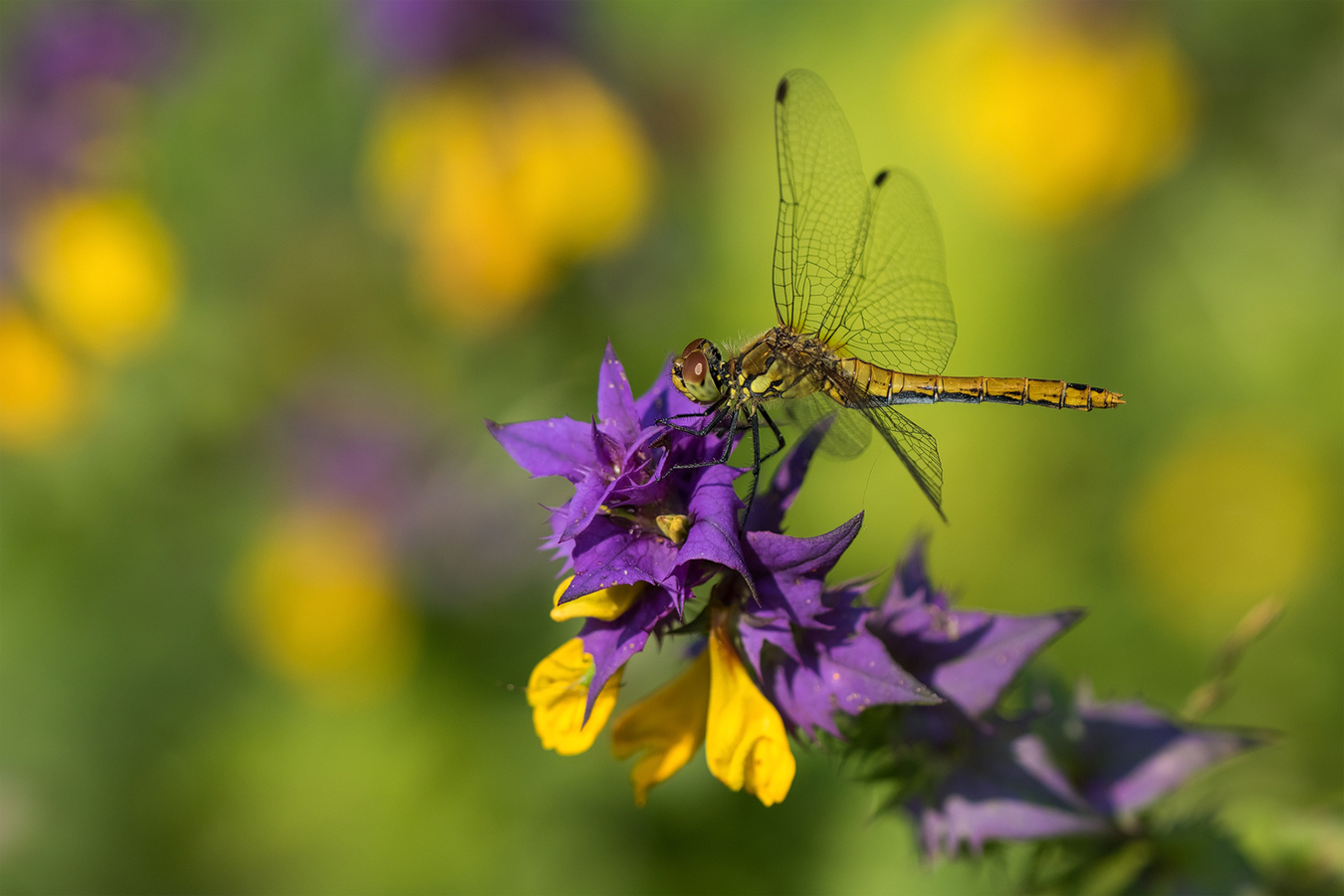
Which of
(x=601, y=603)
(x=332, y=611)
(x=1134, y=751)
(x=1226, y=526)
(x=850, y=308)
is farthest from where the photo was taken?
(x=1226, y=526)

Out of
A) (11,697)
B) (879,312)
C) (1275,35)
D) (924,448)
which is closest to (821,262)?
(879,312)

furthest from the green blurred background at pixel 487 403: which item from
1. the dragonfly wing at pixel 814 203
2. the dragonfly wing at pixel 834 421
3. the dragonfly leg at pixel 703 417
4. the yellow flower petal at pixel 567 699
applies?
the yellow flower petal at pixel 567 699

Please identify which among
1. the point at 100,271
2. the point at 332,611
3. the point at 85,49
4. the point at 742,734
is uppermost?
the point at 85,49

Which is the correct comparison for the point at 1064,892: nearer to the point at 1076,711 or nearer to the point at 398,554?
the point at 1076,711

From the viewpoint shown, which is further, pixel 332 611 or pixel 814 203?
pixel 332 611

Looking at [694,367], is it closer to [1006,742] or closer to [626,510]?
[626,510]

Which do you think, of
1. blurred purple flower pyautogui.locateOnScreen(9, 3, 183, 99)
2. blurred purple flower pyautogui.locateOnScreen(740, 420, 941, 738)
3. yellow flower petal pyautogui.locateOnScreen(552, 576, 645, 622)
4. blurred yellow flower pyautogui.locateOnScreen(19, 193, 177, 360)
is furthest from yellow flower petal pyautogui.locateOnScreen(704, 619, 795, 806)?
blurred purple flower pyautogui.locateOnScreen(9, 3, 183, 99)

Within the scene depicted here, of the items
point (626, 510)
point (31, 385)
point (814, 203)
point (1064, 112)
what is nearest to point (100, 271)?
point (31, 385)

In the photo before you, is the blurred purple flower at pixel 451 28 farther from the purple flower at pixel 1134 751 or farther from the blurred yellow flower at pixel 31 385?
the purple flower at pixel 1134 751
